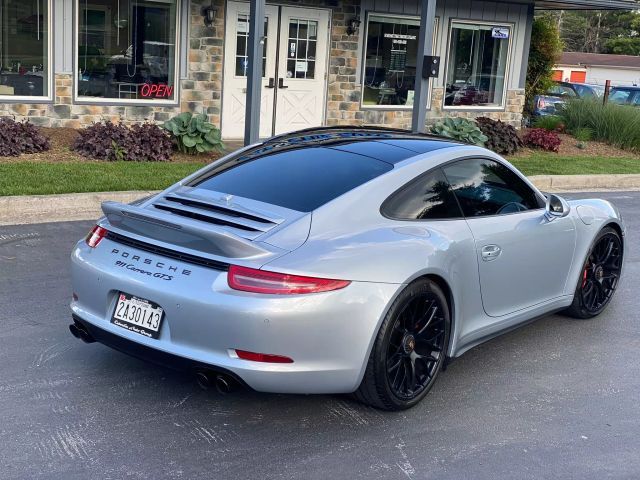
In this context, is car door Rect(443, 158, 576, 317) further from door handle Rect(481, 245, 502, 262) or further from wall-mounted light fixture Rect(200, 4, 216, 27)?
wall-mounted light fixture Rect(200, 4, 216, 27)

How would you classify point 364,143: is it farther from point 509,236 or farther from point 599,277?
point 599,277

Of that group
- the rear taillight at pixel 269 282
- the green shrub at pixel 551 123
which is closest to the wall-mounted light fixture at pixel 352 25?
the green shrub at pixel 551 123

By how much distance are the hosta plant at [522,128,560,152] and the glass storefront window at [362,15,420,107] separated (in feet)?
8.62

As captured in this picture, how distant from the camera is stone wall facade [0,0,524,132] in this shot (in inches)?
546

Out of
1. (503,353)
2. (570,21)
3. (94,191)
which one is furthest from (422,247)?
(570,21)

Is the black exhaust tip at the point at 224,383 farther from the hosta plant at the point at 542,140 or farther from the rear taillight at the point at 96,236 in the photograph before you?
the hosta plant at the point at 542,140

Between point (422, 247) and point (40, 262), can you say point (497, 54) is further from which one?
point (422, 247)

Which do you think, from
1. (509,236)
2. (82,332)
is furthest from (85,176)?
(509,236)

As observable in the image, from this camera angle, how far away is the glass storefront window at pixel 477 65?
1838 cm

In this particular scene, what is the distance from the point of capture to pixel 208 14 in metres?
14.8

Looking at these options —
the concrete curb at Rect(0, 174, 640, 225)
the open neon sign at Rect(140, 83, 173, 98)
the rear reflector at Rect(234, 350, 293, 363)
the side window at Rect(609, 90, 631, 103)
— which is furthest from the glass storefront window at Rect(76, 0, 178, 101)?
the side window at Rect(609, 90, 631, 103)

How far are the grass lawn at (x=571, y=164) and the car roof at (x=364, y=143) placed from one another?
8.53m

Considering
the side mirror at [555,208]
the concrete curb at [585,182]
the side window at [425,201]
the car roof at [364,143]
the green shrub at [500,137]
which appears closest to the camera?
the side window at [425,201]

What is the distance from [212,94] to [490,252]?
11.0 metres
